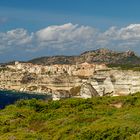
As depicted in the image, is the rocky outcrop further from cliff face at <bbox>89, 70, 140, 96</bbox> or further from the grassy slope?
the grassy slope

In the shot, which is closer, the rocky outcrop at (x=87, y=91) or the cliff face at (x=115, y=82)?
the rocky outcrop at (x=87, y=91)

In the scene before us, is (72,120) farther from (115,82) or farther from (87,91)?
(115,82)

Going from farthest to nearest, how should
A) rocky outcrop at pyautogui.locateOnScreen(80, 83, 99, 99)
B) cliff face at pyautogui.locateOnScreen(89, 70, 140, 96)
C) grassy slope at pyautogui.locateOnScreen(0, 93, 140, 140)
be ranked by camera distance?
cliff face at pyautogui.locateOnScreen(89, 70, 140, 96), rocky outcrop at pyautogui.locateOnScreen(80, 83, 99, 99), grassy slope at pyautogui.locateOnScreen(0, 93, 140, 140)

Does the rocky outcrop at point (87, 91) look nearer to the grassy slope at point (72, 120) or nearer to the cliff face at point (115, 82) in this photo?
the cliff face at point (115, 82)

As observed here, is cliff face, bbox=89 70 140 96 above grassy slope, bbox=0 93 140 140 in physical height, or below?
below

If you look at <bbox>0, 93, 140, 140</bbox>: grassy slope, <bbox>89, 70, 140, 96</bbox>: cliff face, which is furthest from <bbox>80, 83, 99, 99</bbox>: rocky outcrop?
<bbox>0, 93, 140, 140</bbox>: grassy slope

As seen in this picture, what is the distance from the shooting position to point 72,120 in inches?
1230

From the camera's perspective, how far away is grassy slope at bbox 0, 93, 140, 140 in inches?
998

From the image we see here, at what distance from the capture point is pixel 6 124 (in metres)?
34.0

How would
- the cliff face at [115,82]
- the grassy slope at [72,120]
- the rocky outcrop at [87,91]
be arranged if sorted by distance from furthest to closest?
1. the cliff face at [115,82]
2. the rocky outcrop at [87,91]
3. the grassy slope at [72,120]

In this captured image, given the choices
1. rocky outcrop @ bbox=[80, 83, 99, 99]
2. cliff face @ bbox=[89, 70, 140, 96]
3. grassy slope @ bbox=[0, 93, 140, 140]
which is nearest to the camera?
grassy slope @ bbox=[0, 93, 140, 140]

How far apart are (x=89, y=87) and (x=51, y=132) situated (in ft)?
377

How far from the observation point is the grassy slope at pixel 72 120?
25.4 m

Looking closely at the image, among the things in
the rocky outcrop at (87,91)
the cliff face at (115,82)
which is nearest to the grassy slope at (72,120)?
the rocky outcrop at (87,91)
